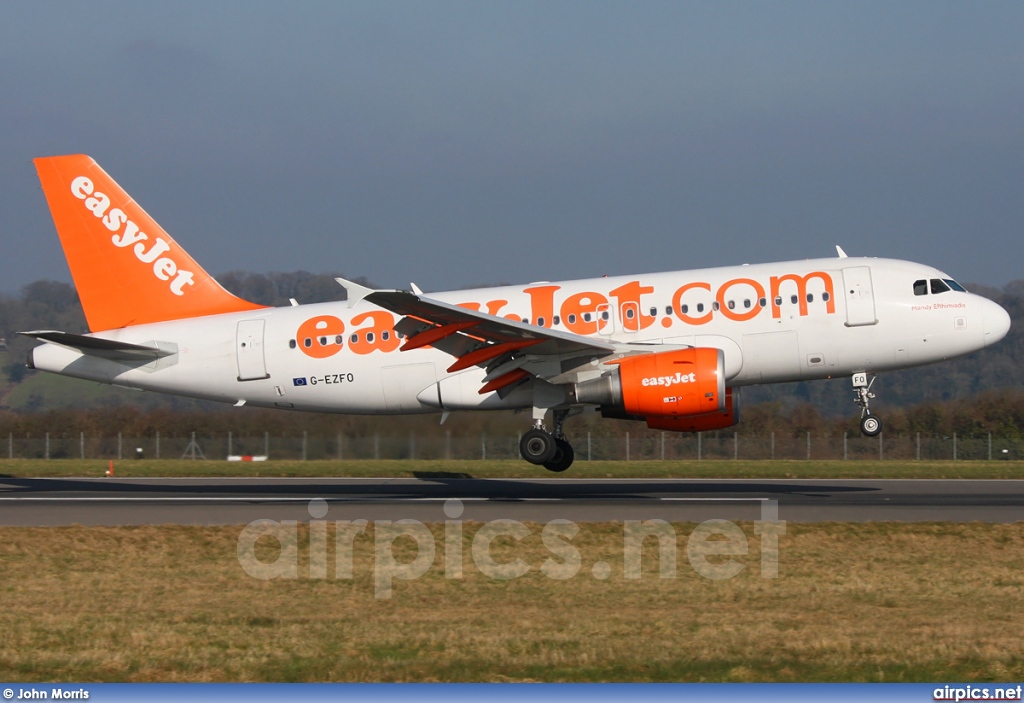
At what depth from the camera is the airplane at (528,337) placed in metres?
24.9

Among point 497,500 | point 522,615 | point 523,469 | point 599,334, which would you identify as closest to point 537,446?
point 497,500

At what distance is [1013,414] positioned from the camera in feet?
182

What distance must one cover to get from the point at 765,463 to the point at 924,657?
30.1 m

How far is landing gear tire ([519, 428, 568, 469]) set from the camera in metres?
26.4

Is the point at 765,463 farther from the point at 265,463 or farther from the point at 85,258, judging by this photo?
the point at 85,258

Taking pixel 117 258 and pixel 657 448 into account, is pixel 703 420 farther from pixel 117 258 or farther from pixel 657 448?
pixel 657 448

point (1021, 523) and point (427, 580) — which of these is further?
point (1021, 523)

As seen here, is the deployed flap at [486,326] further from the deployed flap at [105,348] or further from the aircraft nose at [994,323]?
the aircraft nose at [994,323]

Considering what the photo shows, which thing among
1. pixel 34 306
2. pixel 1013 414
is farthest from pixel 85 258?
pixel 34 306

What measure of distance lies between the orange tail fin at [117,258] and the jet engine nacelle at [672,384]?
34.0ft

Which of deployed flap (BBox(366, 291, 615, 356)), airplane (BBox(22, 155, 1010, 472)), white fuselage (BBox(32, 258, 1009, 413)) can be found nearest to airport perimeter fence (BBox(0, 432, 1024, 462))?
airplane (BBox(22, 155, 1010, 472))

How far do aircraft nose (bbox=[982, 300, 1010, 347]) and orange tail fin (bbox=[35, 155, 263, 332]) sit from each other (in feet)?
57.5

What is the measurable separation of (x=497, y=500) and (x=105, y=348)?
10.0 meters

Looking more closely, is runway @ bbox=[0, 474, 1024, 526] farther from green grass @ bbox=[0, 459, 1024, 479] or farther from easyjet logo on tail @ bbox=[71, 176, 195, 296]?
easyjet logo on tail @ bbox=[71, 176, 195, 296]
